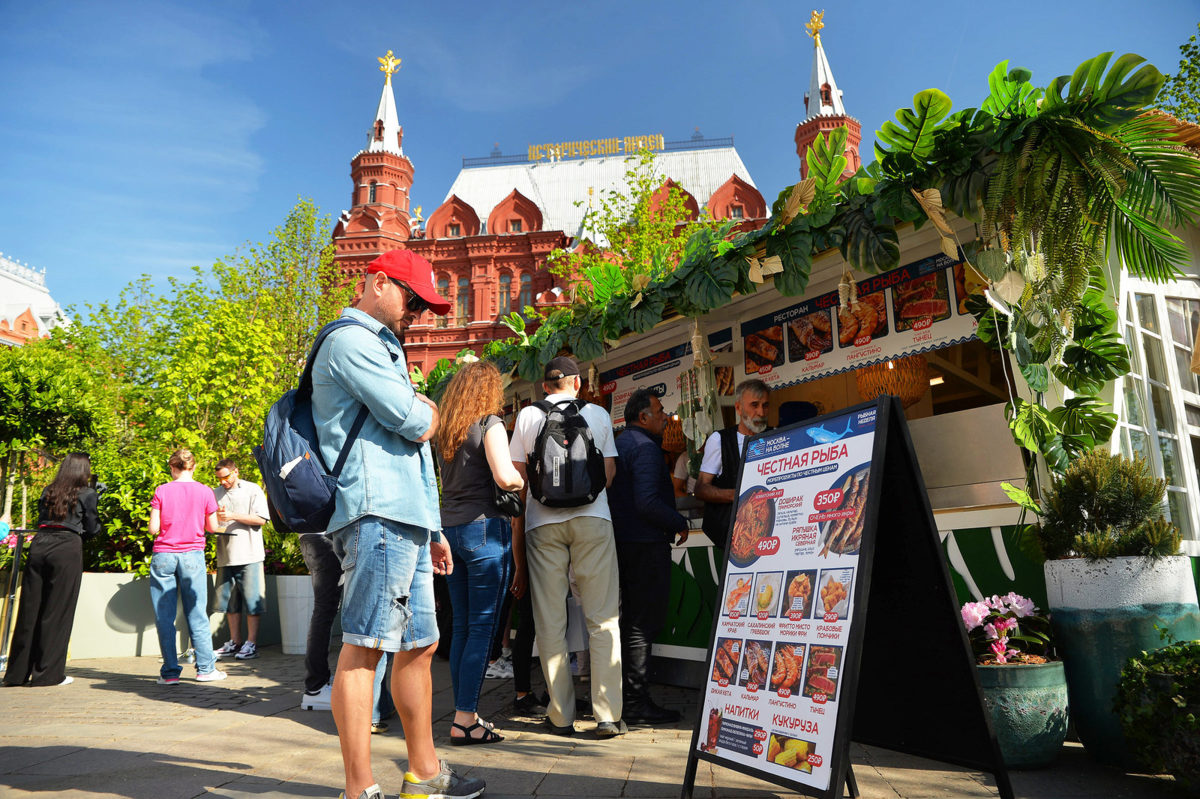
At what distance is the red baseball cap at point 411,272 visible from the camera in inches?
112

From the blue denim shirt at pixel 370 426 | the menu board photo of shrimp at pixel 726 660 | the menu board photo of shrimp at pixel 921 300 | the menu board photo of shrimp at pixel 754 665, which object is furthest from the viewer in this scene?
the menu board photo of shrimp at pixel 921 300

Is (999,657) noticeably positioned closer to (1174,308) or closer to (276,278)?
(1174,308)

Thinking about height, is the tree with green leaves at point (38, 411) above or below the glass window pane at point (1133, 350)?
above

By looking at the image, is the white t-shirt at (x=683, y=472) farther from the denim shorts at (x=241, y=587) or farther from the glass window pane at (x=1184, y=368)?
the denim shorts at (x=241, y=587)

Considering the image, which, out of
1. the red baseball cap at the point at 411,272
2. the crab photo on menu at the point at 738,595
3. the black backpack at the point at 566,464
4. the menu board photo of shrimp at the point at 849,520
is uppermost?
the red baseball cap at the point at 411,272

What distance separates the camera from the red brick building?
3794 cm

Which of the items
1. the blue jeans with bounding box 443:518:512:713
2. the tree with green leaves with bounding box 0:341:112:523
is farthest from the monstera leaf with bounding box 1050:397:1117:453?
the tree with green leaves with bounding box 0:341:112:523

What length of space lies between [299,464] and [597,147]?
43831 millimetres

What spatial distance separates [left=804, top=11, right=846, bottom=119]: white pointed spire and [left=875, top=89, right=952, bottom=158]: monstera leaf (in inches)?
1467

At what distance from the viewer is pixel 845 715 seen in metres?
2.33

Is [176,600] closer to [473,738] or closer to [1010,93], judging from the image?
[473,738]

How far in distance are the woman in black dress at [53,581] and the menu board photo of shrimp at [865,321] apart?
6226 mm

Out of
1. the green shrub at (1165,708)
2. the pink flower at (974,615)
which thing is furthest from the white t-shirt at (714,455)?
the green shrub at (1165,708)

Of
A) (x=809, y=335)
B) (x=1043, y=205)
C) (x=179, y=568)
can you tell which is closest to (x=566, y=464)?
(x=1043, y=205)
